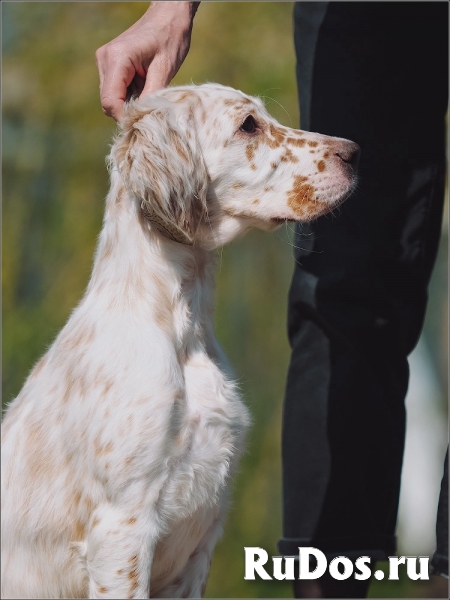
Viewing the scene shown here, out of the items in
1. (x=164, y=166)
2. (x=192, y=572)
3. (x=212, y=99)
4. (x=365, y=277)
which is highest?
(x=212, y=99)

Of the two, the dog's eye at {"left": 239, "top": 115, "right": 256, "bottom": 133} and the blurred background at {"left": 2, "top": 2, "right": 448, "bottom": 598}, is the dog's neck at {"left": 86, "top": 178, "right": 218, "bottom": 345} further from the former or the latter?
the blurred background at {"left": 2, "top": 2, "right": 448, "bottom": 598}

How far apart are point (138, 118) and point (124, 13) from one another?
14.1 ft

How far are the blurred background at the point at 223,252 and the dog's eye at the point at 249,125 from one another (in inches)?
113

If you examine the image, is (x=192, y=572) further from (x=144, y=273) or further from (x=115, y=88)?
(x=115, y=88)

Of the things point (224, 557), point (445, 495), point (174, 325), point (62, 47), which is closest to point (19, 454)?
point (174, 325)

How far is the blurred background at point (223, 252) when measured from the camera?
5453mm

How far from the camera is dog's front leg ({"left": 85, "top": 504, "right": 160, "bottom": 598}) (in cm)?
221

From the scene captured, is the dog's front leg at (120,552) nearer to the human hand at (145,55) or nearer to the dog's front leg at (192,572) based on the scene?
the dog's front leg at (192,572)

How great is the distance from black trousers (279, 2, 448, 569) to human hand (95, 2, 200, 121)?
1.71 ft

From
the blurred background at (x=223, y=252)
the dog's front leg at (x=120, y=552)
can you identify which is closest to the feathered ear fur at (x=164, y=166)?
the dog's front leg at (x=120, y=552)

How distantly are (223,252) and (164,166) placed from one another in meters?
3.34

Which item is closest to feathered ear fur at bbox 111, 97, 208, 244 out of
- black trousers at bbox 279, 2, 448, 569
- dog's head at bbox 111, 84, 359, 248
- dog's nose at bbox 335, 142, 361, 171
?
dog's head at bbox 111, 84, 359, 248

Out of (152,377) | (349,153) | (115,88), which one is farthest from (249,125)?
(152,377)

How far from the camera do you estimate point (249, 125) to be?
8.64ft
